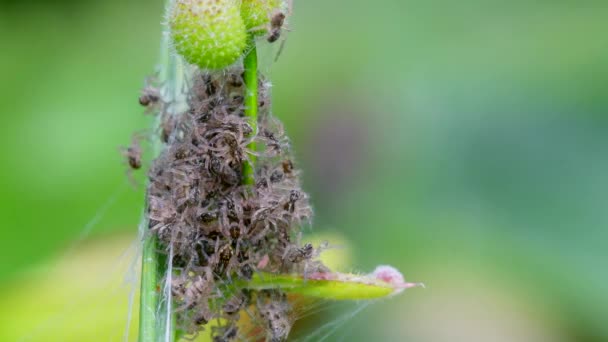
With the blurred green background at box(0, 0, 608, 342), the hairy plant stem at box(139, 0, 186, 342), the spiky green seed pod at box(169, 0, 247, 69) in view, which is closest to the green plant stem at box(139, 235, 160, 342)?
the hairy plant stem at box(139, 0, 186, 342)

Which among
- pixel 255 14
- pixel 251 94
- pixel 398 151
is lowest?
pixel 251 94

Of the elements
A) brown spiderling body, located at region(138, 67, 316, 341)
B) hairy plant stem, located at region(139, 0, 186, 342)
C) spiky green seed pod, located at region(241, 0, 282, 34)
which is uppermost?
spiky green seed pod, located at region(241, 0, 282, 34)

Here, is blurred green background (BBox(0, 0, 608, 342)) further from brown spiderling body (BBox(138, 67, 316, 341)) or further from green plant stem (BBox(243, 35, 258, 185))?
green plant stem (BBox(243, 35, 258, 185))

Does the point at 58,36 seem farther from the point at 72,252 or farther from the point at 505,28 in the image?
the point at 505,28

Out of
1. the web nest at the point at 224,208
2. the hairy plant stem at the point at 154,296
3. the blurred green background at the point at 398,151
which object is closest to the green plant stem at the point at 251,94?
the web nest at the point at 224,208

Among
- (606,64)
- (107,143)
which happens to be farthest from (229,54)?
(606,64)

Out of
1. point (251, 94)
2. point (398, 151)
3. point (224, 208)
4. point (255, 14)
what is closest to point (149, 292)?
point (224, 208)

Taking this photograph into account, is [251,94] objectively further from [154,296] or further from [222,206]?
[154,296]
